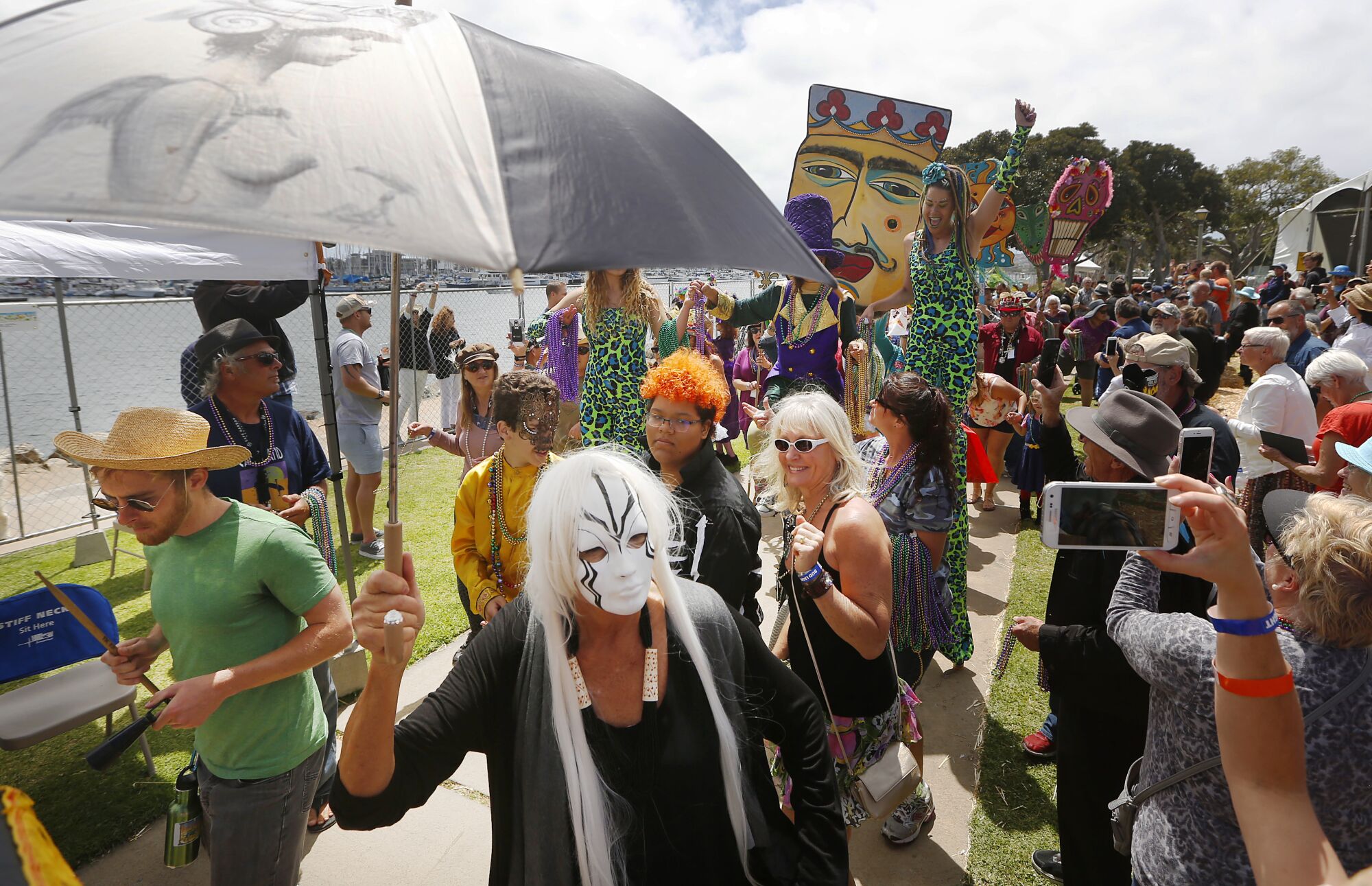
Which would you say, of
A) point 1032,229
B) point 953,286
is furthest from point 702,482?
point 1032,229

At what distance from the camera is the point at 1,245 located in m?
4.34

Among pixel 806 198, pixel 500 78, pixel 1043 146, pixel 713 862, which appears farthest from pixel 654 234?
pixel 1043 146

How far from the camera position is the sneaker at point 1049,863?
2822 mm

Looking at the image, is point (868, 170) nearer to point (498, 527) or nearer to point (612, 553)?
→ point (498, 527)

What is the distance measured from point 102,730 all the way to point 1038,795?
4.88 m

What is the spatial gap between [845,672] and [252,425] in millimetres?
2945

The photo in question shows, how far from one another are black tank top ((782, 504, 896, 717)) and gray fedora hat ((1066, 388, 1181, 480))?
1.00 meters

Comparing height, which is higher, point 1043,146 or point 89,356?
point 1043,146

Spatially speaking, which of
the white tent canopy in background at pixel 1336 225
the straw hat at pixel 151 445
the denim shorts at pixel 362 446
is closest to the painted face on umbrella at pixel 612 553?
the straw hat at pixel 151 445

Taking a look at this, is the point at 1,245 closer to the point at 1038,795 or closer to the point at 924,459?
the point at 924,459

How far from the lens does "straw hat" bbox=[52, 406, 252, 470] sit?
211 centimetres

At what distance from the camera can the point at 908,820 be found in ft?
9.79

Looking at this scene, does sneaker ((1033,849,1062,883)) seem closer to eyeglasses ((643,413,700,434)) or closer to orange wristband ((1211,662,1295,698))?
orange wristband ((1211,662,1295,698))

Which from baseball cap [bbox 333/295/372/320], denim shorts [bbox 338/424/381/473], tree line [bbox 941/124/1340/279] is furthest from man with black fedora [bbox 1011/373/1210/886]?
tree line [bbox 941/124/1340/279]
